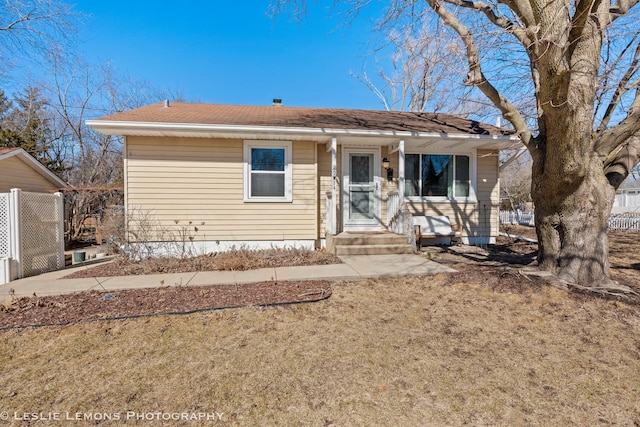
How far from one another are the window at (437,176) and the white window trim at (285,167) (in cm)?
329

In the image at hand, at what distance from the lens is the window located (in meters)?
8.48

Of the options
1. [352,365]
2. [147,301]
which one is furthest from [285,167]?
[352,365]

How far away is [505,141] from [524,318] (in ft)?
18.9

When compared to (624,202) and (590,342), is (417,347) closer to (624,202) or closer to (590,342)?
(590,342)

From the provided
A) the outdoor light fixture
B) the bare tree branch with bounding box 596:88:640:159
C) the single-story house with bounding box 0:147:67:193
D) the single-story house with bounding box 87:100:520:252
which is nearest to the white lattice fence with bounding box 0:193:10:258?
the single-story house with bounding box 87:100:520:252

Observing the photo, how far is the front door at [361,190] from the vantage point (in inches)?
318

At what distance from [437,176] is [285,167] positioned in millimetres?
4349

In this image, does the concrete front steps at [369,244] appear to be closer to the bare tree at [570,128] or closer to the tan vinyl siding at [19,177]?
the bare tree at [570,128]

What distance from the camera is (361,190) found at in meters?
8.16

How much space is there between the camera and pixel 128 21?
10.3 meters

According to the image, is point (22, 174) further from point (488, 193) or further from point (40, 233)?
point (488, 193)

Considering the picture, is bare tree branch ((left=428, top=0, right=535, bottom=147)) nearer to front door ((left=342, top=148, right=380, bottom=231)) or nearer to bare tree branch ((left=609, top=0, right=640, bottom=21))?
bare tree branch ((left=609, top=0, right=640, bottom=21))

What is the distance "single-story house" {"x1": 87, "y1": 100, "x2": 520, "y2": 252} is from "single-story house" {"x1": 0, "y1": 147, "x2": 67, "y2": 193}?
224 inches

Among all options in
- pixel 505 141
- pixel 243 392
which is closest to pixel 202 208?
pixel 243 392
